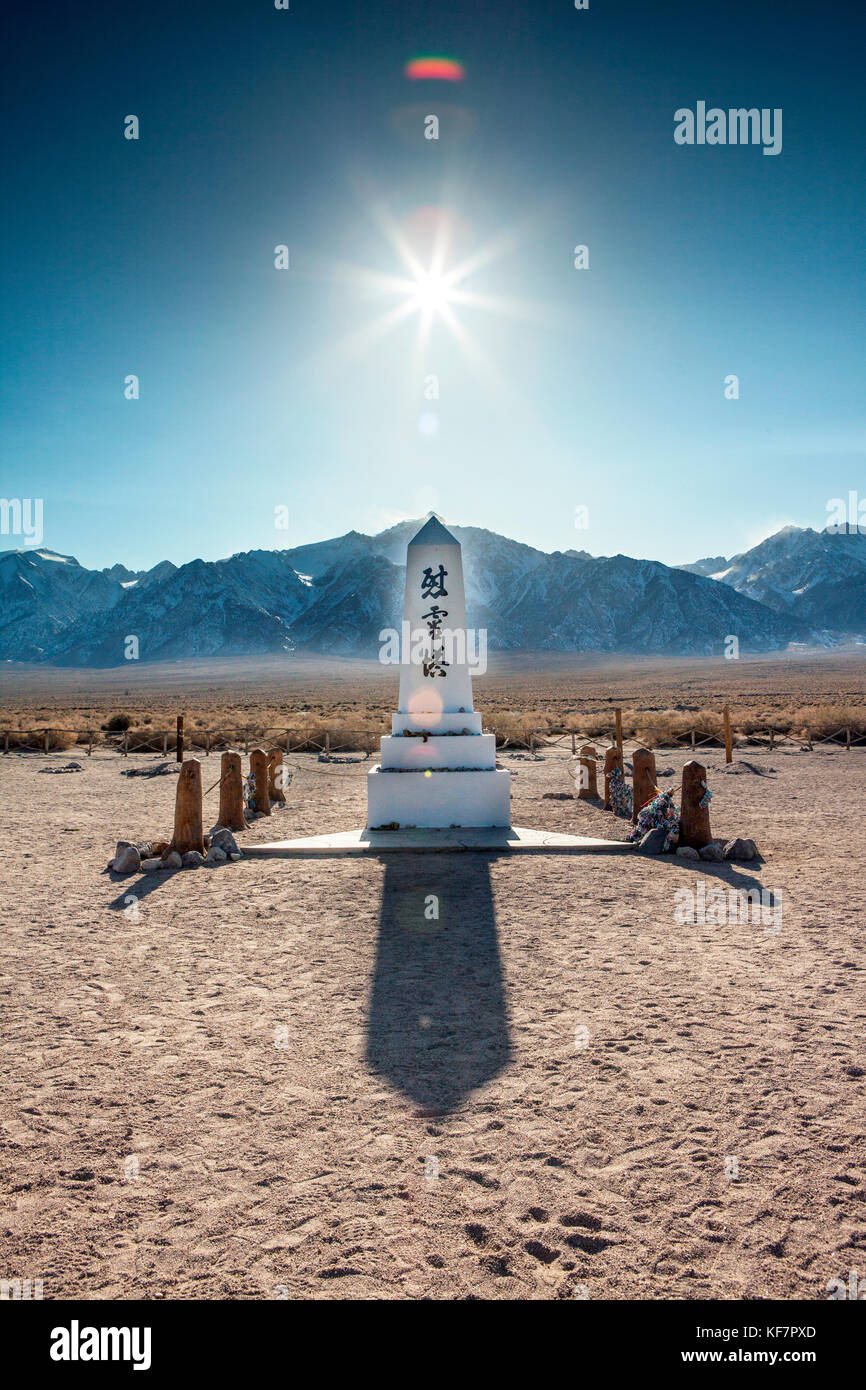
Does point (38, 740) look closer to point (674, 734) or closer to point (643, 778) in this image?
point (674, 734)

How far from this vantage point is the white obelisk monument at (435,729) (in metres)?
10.3

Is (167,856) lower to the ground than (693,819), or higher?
lower

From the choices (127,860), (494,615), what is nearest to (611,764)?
(127,860)

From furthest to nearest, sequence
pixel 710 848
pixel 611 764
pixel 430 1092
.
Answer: pixel 611 764 → pixel 710 848 → pixel 430 1092

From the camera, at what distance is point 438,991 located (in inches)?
204

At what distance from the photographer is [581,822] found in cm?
1137

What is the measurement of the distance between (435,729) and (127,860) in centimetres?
431

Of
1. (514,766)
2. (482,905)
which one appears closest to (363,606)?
(514,766)

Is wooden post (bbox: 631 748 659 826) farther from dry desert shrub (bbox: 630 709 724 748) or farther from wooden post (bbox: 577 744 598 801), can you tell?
dry desert shrub (bbox: 630 709 724 748)

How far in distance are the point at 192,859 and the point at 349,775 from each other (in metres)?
8.08

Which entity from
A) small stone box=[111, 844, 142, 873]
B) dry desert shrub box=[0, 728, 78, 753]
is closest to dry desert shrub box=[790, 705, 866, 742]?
small stone box=[111, 844, 142, 873]

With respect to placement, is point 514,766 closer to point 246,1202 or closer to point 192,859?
point 192,859

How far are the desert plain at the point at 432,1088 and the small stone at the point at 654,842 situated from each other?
135 cm

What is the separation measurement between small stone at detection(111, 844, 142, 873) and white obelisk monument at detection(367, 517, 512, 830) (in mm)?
3023
